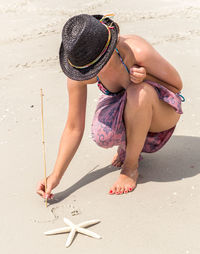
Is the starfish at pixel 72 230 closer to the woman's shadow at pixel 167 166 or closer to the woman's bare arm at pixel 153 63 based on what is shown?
the woman's shadow at pixel 167 166

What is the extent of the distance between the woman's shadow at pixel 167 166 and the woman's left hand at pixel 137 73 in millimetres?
828

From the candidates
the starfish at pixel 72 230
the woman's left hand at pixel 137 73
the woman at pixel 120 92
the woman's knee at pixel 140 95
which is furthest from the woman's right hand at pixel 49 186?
the woman's left hand at pixel 137 73

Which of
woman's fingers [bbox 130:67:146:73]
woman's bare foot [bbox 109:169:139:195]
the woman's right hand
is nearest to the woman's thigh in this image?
woman's fingers [bbox 130:67:146:73]

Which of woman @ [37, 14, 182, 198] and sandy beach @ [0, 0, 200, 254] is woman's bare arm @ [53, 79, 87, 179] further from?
sandy beach @ [0, 0, 200, 254]

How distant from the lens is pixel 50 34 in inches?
240

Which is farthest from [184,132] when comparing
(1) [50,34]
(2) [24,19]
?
(2) [24,19]

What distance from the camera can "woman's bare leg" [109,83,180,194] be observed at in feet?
8.94

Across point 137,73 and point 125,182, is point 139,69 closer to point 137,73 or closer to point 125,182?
point 137,73

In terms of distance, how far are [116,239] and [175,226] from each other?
38cm

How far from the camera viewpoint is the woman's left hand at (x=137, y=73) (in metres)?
2.63

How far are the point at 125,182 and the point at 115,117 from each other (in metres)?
0.49

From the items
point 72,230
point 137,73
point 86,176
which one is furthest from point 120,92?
Answer: point 72,230

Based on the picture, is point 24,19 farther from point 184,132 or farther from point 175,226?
point 175,226

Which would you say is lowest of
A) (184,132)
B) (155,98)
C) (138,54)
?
(184,132)
